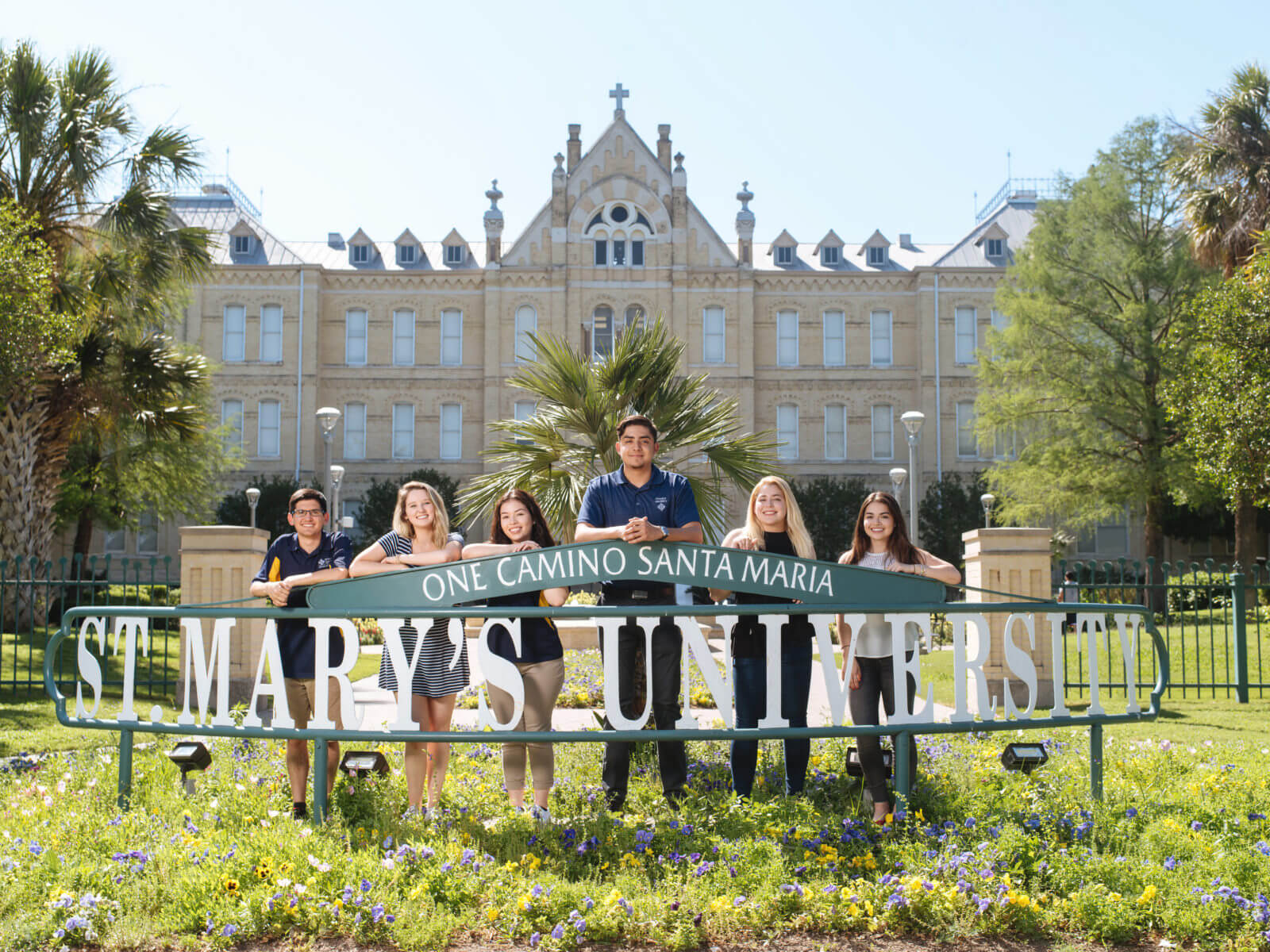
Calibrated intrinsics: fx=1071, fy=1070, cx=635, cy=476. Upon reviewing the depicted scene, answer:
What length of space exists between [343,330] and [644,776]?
34938 mm

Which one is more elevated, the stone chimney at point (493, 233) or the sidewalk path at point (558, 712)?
the stone chimney at point (493, 233)

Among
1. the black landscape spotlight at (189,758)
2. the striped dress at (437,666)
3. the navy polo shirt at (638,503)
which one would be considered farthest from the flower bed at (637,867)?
the navy polo shirt at (638,503)

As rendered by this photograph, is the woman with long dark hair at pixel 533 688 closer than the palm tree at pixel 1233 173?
Yes

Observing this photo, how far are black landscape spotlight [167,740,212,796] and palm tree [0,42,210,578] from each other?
37.2ft

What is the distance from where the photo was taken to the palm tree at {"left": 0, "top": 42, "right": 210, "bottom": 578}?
620 inches

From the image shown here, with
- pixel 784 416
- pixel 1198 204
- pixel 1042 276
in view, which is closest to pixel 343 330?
pixel 784 416

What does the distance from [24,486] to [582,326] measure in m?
23.0

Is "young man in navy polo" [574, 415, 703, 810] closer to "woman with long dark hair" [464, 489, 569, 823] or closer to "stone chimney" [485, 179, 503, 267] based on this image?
"woman with long dark hair" [464, 489, 569, 823]

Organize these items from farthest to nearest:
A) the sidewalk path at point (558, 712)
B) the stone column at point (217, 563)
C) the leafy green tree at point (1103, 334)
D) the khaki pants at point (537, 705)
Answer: the leafy green tree at point (1103, 334) < the stone column at point (217, 563) < the sidewalk path at point (558, 712) < the khaki pants at point (537, 705)

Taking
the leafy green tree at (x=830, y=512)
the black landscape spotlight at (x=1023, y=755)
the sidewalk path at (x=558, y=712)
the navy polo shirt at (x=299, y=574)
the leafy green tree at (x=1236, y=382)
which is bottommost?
the sidewalk path at (x=558, y=712)

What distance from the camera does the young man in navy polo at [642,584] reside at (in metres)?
5.44

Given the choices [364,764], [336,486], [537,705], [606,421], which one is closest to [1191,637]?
[606,421]

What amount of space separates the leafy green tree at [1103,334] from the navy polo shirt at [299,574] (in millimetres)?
25549

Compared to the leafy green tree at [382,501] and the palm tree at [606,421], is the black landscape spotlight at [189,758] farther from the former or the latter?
the leafy green tree at [382,501]
